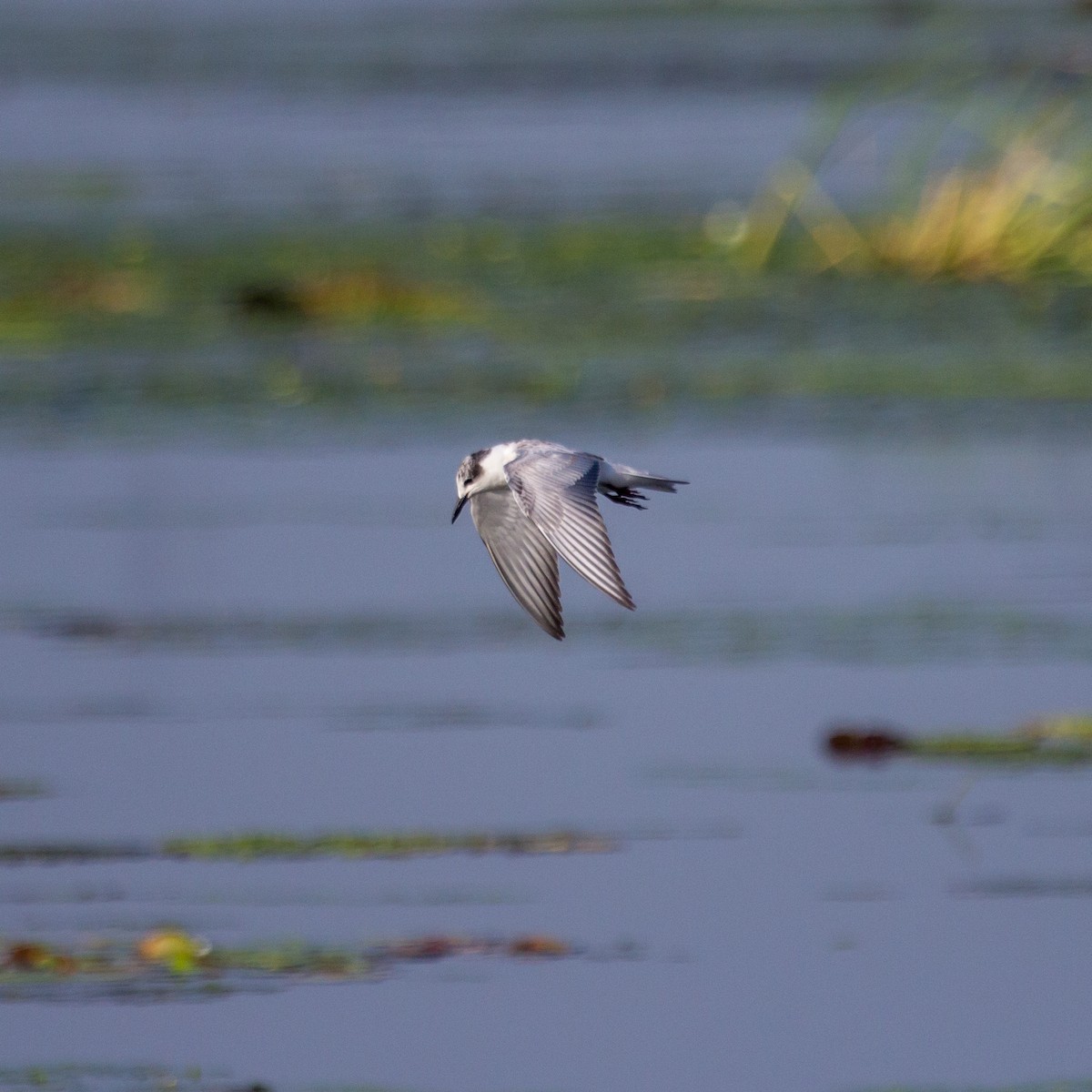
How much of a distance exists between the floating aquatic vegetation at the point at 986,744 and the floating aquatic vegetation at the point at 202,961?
5.52 feet

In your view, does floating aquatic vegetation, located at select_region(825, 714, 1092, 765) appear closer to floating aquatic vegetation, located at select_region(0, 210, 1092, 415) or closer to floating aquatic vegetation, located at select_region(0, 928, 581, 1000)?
floating aquatic vegetation, located at select_region(0, 928, 581, 1000)

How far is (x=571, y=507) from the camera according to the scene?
5.10 m

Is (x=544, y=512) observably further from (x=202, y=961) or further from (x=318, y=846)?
(x=318, y=846)

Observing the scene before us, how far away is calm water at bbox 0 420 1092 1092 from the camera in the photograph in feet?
18.7

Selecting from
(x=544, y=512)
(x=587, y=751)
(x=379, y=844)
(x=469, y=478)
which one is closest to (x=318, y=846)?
(x=379, y=844)

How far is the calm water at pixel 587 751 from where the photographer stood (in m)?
5.71

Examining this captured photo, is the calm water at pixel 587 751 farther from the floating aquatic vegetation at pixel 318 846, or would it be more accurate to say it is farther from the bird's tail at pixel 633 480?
the bird's tail at pixel 633 480

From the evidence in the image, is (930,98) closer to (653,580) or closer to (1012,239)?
(1012,239)

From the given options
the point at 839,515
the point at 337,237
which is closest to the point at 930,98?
the point at 337,237

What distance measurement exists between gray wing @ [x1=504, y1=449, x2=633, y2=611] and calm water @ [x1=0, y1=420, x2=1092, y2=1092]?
123 cm

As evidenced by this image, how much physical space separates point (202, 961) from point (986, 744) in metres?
2.62

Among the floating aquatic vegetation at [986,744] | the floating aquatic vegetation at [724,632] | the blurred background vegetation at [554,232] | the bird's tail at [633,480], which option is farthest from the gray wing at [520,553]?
the blurred background vegetation at [554,232]

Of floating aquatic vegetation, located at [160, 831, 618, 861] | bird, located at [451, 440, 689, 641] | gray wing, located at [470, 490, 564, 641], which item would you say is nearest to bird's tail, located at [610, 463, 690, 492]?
bird, located at [451, 440, 689, 641]

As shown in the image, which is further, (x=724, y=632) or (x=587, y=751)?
(x=724, y=632)
